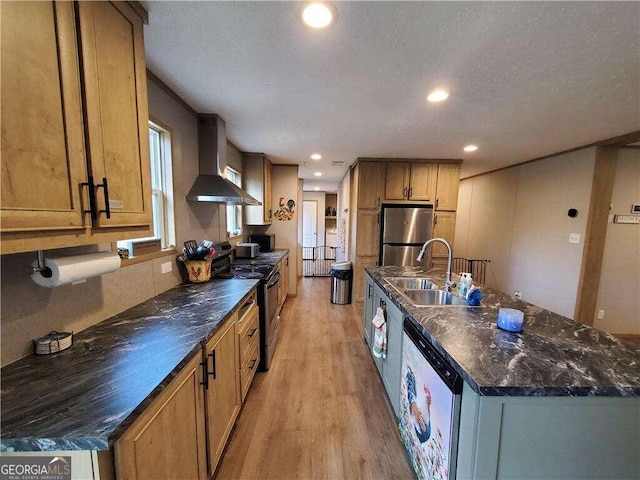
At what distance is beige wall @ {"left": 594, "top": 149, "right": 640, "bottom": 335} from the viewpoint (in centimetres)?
311

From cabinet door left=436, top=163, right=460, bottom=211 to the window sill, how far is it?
3.86 meters

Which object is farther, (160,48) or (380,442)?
(380,442)

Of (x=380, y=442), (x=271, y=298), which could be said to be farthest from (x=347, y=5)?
(x=380, y=442)

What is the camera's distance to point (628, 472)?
35.7 inches

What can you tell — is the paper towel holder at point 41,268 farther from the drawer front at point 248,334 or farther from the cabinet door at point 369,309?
the cabinet door at point 369,309

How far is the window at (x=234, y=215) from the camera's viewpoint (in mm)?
3520

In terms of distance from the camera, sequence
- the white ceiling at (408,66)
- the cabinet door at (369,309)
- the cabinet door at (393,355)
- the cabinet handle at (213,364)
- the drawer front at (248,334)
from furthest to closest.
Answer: the cabinet door at (369,309)
the drawer front at (248,334)
the cabinet door at (393,355)
the cabinet handle at (213,364)
the white ceiling at (408,66)

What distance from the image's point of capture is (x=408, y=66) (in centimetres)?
154

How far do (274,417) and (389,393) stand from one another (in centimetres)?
90

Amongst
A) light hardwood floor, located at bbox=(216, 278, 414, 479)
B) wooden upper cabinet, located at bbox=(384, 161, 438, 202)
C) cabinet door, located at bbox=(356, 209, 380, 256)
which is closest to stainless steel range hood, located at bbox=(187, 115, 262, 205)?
light hardwood floor, located at bbox=(216, 278, 414, 479)

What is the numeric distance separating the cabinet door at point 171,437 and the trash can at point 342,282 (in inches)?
128

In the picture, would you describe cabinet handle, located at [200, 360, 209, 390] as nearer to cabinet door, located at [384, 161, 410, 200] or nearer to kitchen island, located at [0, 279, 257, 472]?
kitchen island, located at [0, 279, 257, 472]

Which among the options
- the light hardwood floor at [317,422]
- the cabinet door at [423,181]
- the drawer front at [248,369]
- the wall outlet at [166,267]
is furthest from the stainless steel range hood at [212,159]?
the cabinet door at [423,181]

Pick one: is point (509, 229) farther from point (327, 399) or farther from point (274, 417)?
point (274, 417)
